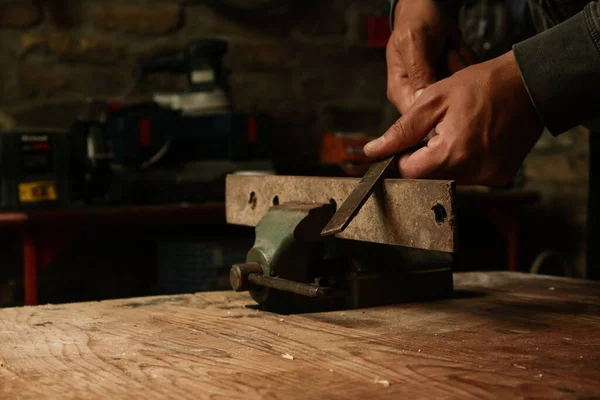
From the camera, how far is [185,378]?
Result: 0.79 meters

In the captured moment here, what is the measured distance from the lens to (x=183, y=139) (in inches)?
103

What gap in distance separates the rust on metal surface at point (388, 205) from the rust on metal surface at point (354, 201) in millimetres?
17

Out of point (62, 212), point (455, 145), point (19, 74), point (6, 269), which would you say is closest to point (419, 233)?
point (455, 145)

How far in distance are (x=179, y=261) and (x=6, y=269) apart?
65 centimetres

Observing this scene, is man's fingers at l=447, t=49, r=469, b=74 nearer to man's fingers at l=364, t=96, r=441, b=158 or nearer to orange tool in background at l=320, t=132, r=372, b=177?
man's fingers at l=364, t=96, r=441, b=158

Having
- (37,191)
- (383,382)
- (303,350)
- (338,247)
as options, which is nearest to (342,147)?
(37,191)

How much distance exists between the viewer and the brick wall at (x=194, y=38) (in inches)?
115

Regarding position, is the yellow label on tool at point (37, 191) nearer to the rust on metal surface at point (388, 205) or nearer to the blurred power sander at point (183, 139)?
the blurred power sander at point (183, 139)

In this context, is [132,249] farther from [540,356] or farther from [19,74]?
[540,356]

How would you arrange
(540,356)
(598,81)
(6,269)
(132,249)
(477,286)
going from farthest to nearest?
(132,249), (6,269), (477,286), (598,81), (540,356)

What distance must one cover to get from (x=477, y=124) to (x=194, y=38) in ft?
7.65

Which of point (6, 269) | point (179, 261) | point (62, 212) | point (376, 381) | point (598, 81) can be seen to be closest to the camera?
point (376, 381)

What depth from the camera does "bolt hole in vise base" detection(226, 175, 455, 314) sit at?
3.22 feet

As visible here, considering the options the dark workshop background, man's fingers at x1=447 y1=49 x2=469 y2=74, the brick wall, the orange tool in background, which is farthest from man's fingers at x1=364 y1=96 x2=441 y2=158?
the brick wall
